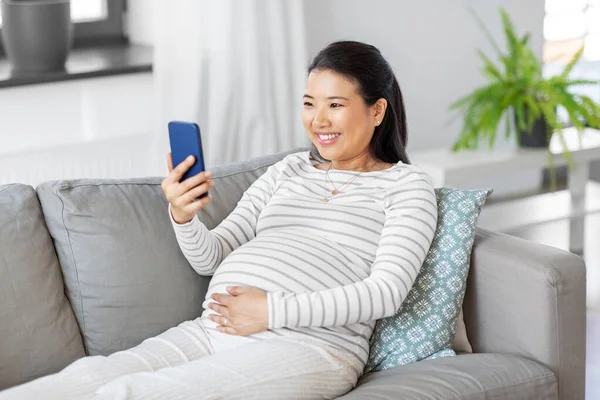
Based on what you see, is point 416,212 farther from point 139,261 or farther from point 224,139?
point 224,139

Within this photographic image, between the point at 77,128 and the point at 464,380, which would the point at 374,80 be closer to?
the point at 464,380

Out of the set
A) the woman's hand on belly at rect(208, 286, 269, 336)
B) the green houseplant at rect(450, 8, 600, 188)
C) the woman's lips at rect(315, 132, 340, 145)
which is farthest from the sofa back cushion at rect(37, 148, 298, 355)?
the green houseplant at rect(450, 8, 600, 188)

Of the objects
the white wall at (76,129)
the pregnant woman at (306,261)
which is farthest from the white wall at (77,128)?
the pregnant woman at (306,261)

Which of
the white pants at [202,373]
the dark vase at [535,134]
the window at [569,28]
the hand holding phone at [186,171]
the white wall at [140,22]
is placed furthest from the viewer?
the window at [569,28]

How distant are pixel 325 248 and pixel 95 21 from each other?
1.73 m

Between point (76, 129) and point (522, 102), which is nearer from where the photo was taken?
point (76, 129)

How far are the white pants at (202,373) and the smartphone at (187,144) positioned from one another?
326mm

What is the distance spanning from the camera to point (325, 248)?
194 cm

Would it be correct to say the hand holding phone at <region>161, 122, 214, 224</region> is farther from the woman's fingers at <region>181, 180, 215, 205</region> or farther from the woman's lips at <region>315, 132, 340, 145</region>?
the woman's lips at <region>315, 132, 340, 145</region>

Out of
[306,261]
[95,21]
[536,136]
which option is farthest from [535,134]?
[306,261]

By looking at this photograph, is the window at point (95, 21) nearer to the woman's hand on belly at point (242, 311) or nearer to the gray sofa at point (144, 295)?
the gray sofa at point (144, 295)

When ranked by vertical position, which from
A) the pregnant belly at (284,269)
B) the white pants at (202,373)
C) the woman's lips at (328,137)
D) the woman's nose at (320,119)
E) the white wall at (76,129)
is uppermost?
the woman's nose at (320,119)

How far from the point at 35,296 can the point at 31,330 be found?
0.21ft

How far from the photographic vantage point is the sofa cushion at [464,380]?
1.79 metres
